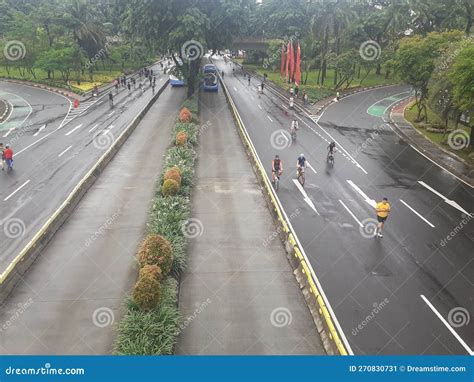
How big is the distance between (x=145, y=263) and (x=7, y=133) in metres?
32.3

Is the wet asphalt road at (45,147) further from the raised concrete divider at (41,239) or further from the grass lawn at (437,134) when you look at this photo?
the grass lawn at (437,134)

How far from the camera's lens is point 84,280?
1439cm

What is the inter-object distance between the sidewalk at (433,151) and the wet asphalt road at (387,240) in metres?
0.95

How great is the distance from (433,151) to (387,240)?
1854 cm

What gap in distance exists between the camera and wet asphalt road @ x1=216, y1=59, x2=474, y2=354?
13.2 meters

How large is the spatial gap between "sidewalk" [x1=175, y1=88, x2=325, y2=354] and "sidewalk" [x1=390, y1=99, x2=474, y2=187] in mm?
15400

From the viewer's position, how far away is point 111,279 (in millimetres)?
14469

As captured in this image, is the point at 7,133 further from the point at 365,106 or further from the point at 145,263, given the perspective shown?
the point at 365,106

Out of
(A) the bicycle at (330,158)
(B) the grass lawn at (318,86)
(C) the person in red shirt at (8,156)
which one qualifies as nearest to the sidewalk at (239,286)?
(A) the bicycle at (330,158)

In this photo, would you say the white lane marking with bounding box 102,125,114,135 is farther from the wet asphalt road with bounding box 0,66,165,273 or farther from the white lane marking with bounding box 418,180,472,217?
the white lane marking with bounding box 418,180,472,217

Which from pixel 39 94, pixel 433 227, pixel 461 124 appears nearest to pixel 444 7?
pixel 461 124

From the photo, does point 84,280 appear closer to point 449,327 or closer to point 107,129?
point 449,327

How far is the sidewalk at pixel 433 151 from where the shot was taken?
94.4ft

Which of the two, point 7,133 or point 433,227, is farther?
point 7,133
